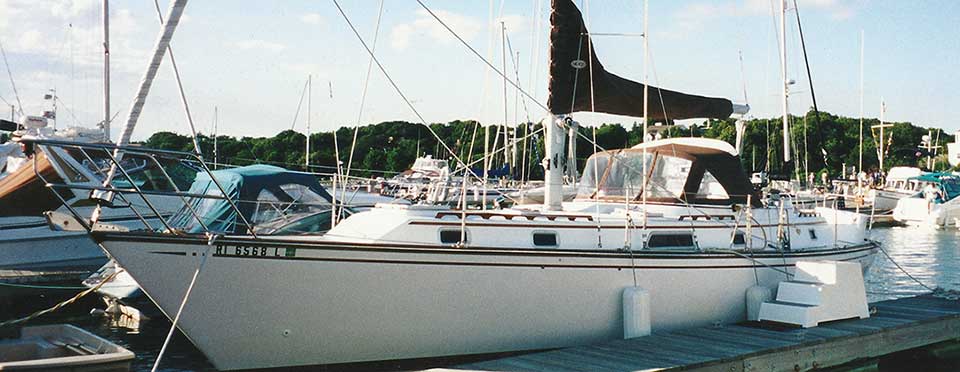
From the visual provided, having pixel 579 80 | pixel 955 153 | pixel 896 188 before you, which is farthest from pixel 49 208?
pixel 955 153

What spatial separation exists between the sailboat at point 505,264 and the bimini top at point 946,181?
35.3 meters

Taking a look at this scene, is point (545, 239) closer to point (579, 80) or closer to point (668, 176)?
point (579, 80)

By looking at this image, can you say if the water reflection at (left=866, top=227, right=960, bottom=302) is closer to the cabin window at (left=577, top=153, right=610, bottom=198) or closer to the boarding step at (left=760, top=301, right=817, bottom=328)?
the boarding step at (left=760, top=301, right=817, bottom=328)

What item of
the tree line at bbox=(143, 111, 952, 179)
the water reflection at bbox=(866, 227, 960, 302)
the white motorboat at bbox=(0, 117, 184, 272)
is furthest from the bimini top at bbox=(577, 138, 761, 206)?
the tree line at bbox=(143, 111, 952, 179)

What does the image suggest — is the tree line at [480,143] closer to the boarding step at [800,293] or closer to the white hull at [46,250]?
the white hull at [46,250]

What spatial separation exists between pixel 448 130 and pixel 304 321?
53312 mm

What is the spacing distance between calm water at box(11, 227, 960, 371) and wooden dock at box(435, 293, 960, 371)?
4745 millimetres

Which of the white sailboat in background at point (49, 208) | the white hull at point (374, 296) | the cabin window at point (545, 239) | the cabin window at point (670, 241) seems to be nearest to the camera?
the white hull at point (374, 296)

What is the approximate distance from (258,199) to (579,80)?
19.5 feet

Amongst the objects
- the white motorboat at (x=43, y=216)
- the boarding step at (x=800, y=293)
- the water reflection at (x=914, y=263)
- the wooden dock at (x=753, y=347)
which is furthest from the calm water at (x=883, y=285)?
the boarding step at (x=800, y=293)

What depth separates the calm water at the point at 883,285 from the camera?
11.7 metres

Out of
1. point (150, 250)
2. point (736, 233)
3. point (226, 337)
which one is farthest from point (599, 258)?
point (150, 250)

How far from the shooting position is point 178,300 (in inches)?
336

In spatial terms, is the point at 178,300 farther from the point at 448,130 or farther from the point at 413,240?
the point at 448,130
